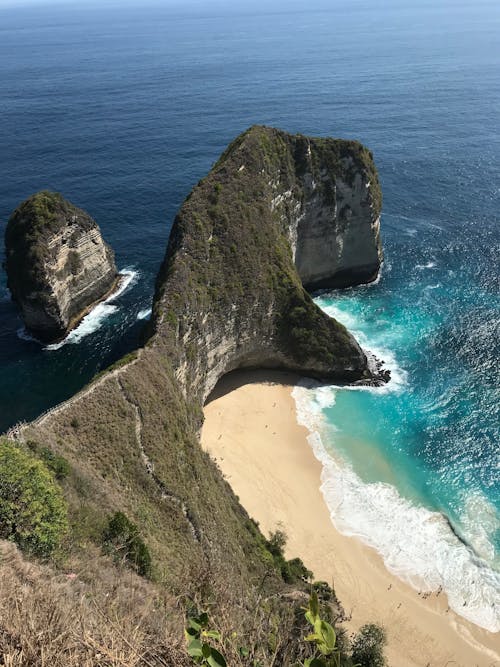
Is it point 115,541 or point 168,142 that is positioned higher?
point 168,142

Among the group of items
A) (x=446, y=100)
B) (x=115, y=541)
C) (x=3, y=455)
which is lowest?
(x=115, y=541)

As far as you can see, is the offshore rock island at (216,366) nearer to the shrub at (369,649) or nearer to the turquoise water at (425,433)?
the shrub at (369,649)

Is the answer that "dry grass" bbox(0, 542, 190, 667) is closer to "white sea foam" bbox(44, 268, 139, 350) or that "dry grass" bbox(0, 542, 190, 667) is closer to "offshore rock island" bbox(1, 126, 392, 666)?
"offshore rock island" bbox(1, 126, 392, 666)

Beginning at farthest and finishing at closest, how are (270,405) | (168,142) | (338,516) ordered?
1. (168,142)
2. (270,405)
3. (338,516)

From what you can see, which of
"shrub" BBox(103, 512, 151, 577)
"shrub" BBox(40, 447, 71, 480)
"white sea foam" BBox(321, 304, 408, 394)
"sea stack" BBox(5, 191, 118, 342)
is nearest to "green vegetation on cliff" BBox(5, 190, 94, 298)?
"sea stack" BBox(5, 191, 118, 342)

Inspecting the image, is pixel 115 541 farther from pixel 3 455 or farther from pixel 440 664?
pixel 440 664

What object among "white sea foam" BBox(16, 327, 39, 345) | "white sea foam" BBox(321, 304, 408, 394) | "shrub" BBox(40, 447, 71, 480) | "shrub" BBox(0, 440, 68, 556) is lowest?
"white sea foam" BBox(321, 304, 408, 394)

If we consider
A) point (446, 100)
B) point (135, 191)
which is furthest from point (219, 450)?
point (446, 100)
